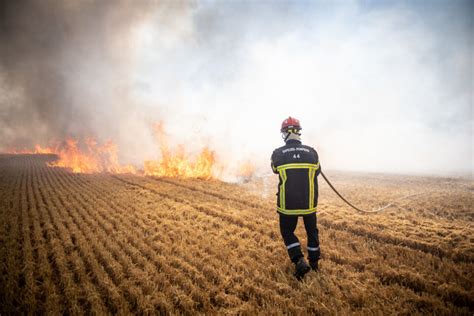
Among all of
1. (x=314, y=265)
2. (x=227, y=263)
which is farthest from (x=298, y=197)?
(x=227, y=263)

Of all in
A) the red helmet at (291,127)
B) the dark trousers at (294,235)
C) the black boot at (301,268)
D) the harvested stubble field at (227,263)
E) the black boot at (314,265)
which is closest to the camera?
the harvested stubble field at (227,263)

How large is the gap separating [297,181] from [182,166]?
18604 millimetres

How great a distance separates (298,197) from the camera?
426 centimetres

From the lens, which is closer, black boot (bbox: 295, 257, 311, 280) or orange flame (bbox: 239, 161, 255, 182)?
black boot (bbox: 295, 257, 311, 280)

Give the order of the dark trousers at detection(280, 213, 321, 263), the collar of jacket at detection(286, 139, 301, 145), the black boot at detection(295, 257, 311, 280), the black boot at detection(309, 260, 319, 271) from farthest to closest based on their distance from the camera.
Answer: the collar of jacket at detection(286, 139, 301, 145) < the black boot at detection(309, 260, 319, 271) < the dark trousers at detection(280, 213, 321, 263) < the black boot at detection(295, 257, 311, 280)

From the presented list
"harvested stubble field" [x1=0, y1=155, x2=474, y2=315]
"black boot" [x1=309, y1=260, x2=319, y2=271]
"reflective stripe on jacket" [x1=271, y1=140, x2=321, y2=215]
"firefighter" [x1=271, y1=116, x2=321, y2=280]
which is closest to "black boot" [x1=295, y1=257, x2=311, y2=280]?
"firefighter" [x1=271, y1=116, x2=321, y2=280]

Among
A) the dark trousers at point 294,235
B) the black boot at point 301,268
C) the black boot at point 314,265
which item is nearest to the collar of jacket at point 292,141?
the dark trousers at point 294,235

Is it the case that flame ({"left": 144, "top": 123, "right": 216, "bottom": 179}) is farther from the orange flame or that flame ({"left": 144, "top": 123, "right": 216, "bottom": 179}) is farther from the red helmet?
the red helmet

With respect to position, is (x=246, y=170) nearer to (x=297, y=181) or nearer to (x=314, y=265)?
(x=314, y=265)

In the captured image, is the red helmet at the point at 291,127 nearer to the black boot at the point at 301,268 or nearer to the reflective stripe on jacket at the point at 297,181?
the reflective stripe on jacket at the point at 297,181

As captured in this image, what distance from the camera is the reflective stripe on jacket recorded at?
14.0 ft

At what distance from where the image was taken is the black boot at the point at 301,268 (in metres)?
4.20

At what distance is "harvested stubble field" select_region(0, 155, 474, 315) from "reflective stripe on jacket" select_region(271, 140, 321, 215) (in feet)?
A: 4.94

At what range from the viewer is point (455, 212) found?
920 cm
